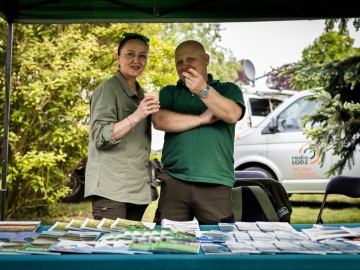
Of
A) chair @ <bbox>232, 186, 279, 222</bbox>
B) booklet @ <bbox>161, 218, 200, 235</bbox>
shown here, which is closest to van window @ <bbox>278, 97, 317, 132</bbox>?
chair @ <bbox>232, 186, 279, 222</bbox>

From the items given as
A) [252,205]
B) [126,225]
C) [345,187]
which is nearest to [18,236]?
[126,225]

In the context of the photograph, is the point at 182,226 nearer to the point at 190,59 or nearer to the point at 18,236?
the point at 18,236

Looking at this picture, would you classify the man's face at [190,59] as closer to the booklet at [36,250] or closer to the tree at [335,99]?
the booklet at [36,250]

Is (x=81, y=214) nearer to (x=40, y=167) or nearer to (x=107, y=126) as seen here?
(x=40, y=167)

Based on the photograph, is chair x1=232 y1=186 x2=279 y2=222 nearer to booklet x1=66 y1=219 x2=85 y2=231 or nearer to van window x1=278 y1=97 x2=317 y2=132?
booklet x1=66 y1=219 x2=85 y2=231

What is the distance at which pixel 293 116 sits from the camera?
7977 millimetres

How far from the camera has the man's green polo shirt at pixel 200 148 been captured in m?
2.96

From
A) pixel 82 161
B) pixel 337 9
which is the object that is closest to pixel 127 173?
pixel 337 9

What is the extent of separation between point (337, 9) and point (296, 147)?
12.8 feet

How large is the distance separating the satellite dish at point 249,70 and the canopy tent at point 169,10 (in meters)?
5.90

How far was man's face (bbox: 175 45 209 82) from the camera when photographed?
304 centimetres

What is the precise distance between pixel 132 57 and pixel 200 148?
61 cm

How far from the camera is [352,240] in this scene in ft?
7.43

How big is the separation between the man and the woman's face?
0.22 m
